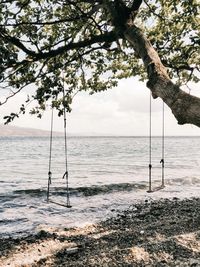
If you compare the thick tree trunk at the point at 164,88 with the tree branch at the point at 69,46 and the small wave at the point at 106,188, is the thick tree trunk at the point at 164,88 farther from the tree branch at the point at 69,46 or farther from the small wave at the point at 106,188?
the small wave at the point at 106,188

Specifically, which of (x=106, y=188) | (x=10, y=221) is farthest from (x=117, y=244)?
(x=106, y=188)

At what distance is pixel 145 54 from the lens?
7.08 metres

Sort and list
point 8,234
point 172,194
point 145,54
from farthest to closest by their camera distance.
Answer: point 172,194, point 8,234, point 145,54

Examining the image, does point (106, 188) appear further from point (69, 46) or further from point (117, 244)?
point (69, 46)

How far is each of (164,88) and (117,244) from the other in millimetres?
4932

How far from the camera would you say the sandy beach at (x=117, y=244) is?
25.9 feet

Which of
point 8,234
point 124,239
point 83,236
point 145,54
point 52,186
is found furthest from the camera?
point 52,186

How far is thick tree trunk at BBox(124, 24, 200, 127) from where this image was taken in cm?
529

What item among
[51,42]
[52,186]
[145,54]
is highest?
[51,42]

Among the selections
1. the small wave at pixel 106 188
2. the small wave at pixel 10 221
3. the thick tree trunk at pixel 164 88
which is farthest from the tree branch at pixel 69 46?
the small wave at pixel 106 188

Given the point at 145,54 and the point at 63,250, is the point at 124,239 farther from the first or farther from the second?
the point at 145,54

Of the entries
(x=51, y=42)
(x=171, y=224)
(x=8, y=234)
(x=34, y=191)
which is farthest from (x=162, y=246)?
(x=34, y=191)

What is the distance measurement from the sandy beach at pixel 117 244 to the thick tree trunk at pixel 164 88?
3545 millimetres

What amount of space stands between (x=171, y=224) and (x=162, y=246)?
2.97 m
